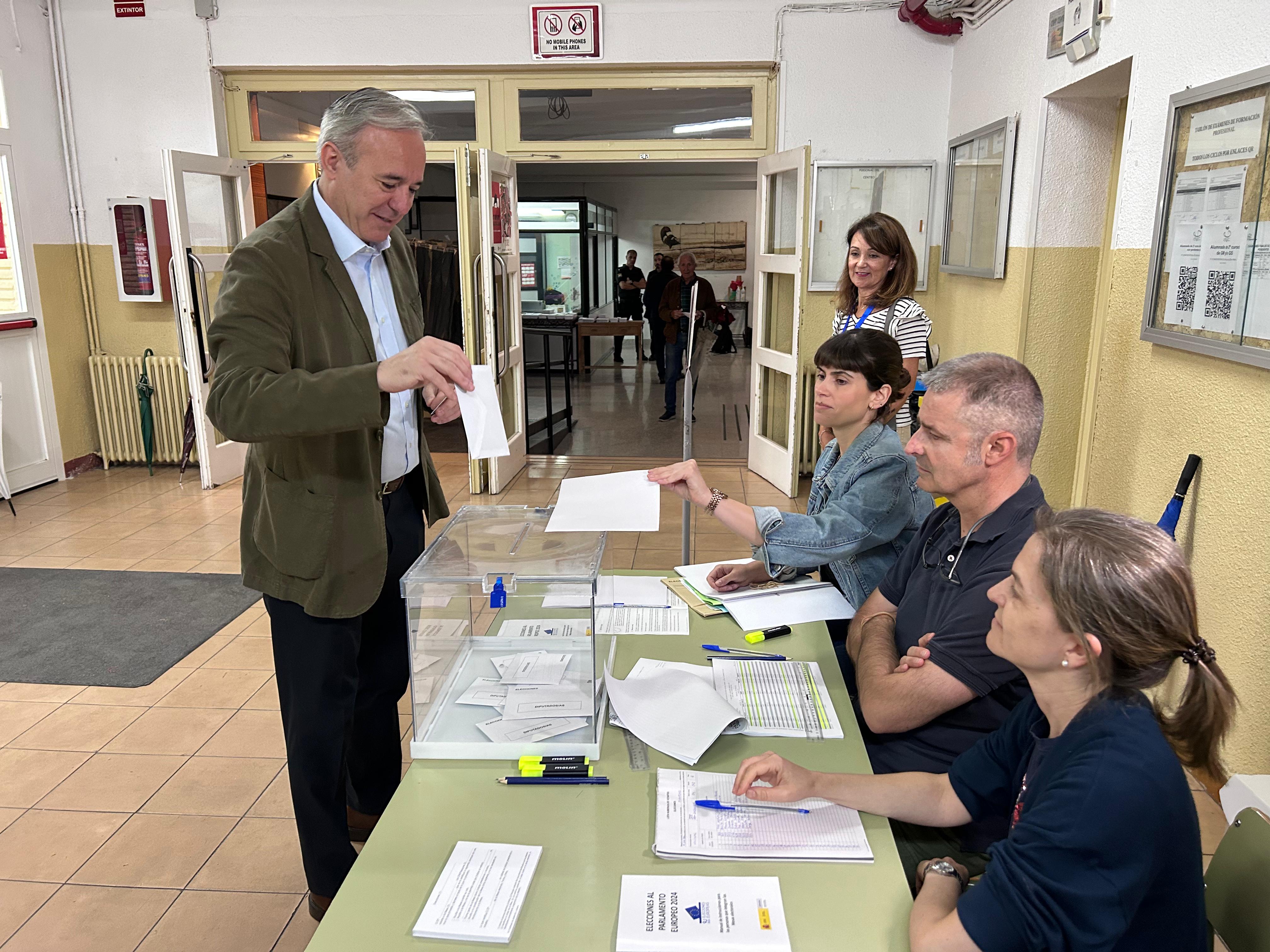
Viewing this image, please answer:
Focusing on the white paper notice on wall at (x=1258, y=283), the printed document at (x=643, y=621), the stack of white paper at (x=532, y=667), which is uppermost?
the white paper notice on wall at (x=1258, y=283)

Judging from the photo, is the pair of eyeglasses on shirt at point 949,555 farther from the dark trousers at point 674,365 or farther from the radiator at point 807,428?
the dark trousers at point 674,365

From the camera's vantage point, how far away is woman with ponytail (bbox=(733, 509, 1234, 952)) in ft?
3.45

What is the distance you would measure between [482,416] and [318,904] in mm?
1219

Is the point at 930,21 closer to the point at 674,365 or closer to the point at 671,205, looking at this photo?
the point at 674,365

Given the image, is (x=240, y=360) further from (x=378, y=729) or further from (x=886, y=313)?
(x=886, y=313)

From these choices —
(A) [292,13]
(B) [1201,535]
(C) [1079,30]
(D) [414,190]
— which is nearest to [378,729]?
(D) [414,190]

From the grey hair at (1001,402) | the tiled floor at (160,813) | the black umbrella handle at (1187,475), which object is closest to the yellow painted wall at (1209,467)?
the black umbrella handle at (1187,475)

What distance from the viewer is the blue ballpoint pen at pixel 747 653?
183 centimetres

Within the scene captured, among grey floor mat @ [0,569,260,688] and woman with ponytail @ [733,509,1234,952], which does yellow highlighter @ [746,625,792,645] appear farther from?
grey floor mat @ [0,569,260,688]

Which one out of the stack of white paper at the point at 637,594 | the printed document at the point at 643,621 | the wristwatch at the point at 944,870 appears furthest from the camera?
the stack of white paper at the point at 637,594

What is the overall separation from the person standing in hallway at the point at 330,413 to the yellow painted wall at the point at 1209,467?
2.02 m

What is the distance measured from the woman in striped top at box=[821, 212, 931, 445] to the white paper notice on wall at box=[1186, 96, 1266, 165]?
1372 millimetres

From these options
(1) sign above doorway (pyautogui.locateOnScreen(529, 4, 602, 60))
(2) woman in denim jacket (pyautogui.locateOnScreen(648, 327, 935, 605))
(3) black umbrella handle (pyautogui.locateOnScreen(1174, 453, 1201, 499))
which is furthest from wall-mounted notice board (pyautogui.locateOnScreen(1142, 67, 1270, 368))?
(1) sign above doorway (pyautogui.locateOnScreen(529, 4, 602, 60))

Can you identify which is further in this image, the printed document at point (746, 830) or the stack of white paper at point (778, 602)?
the stack of white paper at point (778, 602)
